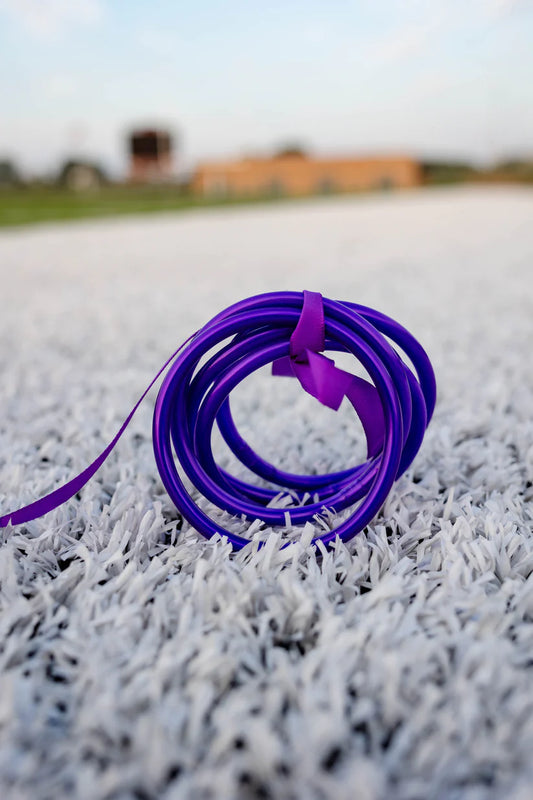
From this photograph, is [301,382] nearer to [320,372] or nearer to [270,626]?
[320,372]

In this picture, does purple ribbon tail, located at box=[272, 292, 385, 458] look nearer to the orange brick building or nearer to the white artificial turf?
the white artificial turf

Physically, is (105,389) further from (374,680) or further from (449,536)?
(374,680)

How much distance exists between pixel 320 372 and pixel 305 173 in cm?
5683

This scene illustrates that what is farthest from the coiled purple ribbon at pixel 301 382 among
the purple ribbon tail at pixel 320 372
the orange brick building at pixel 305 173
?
the orange brick building at pixel 305 173

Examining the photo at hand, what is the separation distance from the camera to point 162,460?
142 centimetres

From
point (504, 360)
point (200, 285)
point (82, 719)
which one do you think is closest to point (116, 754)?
point (82, 719)

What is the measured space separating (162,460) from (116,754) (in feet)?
1.90

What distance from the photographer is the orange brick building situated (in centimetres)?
5219

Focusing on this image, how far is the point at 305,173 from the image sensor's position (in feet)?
181

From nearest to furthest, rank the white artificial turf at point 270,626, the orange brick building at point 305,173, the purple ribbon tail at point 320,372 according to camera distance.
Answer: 1. the white artificial turf at point 270,626
2. the purple ribbon tail at point 320,372
3. the orange brick building at point 305,173

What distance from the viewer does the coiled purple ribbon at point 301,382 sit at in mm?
1356

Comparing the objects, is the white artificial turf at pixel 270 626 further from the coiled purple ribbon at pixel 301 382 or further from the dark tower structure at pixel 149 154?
the dark tower structure at pixel 149 154

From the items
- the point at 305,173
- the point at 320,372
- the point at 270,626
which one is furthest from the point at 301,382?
the point at 305,173

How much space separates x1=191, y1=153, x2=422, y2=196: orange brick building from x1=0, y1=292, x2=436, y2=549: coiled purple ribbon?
2026 inches
